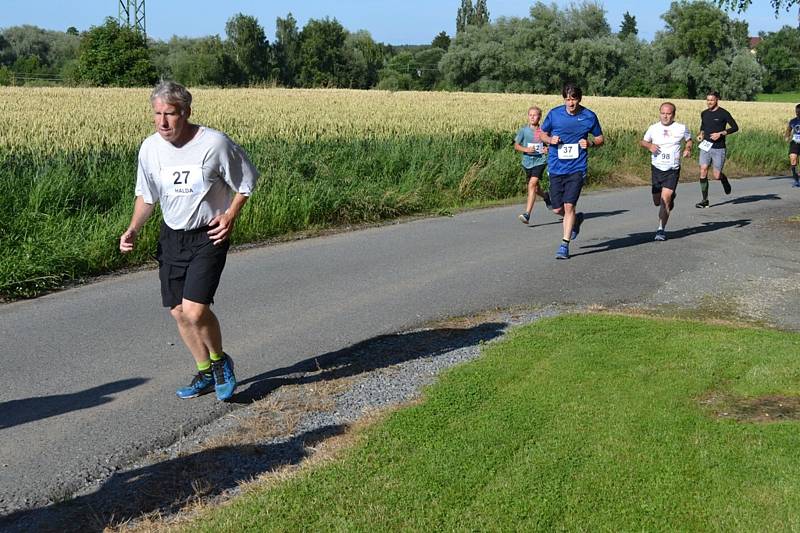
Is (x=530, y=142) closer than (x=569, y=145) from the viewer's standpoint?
No

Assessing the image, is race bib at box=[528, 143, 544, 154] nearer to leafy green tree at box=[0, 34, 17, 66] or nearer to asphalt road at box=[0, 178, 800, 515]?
asphalt road at box=[0, 178, 800, 515]

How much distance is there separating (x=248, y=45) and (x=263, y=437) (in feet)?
305

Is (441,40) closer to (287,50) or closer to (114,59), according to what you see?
(287,50)

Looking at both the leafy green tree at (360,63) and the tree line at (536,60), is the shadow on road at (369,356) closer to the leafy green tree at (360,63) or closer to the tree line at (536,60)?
the tree line at (536,60)

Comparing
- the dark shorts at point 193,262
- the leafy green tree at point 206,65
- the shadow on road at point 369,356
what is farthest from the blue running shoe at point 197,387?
the leafy green tree at point 206,65

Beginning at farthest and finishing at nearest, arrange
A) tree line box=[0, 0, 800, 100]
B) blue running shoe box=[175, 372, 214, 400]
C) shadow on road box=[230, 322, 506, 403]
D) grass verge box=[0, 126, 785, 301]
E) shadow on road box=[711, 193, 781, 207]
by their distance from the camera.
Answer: tree line box=[0, 0, 800, 100] → shadow on road box=[711, 193, 781, 207] → grass verge box=[0, 126, 785, 301] → shadow on road box=[230, 322, 506, 403] → blue running shoe box=[175, 372, 214, 400]

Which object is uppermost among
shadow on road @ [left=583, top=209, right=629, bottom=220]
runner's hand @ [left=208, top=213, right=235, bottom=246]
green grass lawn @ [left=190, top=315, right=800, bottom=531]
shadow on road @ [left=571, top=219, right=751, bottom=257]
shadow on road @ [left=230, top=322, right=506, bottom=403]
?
runner's hand @ [left=208, top=213, right=235, bottom=246]

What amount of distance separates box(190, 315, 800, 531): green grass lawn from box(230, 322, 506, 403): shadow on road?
2.73ft

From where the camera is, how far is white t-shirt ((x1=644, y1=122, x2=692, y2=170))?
1367cm

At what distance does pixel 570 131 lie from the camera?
11.9 metres

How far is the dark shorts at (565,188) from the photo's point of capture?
39.2ft

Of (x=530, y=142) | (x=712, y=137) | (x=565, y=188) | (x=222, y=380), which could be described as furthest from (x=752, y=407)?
(x=712, y=137)

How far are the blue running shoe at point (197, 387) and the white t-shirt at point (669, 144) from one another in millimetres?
9033

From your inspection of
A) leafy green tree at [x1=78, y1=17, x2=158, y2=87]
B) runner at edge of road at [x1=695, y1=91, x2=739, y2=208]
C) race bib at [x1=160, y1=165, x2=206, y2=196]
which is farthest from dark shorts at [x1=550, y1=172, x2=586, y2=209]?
leafy green tree at [x1=78, y1=17, x2=158, y2=87]
